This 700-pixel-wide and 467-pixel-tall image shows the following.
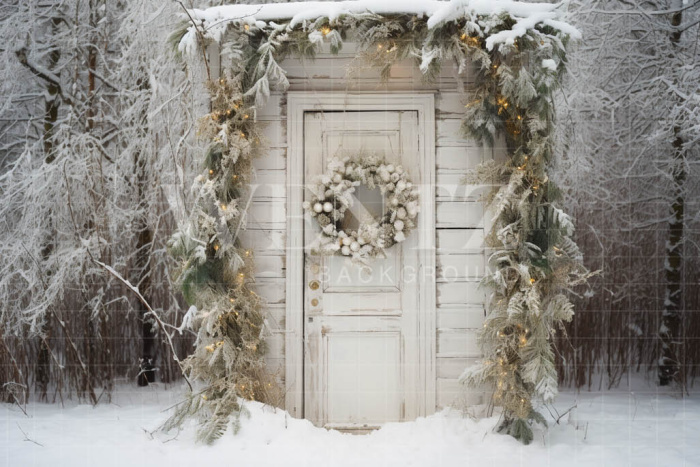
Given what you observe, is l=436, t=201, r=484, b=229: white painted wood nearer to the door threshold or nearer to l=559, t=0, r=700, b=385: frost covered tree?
the door threshold

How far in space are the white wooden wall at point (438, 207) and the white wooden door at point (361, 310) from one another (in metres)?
0.18

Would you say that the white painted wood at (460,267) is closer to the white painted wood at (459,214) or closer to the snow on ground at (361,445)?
the white painted wood at (459,214)

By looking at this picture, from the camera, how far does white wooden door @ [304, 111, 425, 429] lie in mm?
3723

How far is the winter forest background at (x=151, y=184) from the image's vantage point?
491 centimetres

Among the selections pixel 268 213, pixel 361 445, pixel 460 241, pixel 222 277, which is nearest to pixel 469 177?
pixel 460 241

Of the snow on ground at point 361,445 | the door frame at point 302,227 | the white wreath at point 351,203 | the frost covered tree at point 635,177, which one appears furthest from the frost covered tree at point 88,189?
the frost covered tree at point 635,177

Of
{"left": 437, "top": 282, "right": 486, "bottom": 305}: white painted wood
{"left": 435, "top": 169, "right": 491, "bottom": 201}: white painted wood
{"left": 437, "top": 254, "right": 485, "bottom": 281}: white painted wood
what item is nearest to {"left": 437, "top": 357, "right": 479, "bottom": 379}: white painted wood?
{"left": 437, "top": 282, "right": 486, "bottom": 305}: white painted wood

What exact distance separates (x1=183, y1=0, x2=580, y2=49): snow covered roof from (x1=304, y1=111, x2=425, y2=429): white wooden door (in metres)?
0.69

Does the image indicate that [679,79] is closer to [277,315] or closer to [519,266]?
[519,266]

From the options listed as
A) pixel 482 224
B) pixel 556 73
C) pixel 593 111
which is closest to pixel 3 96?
pixel 482 224

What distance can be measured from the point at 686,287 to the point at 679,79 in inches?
82.9

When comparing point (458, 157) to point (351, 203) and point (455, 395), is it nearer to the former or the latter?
point (351, 203)

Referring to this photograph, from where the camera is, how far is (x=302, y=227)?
3766mm

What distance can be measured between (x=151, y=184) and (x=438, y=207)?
3049 mm
